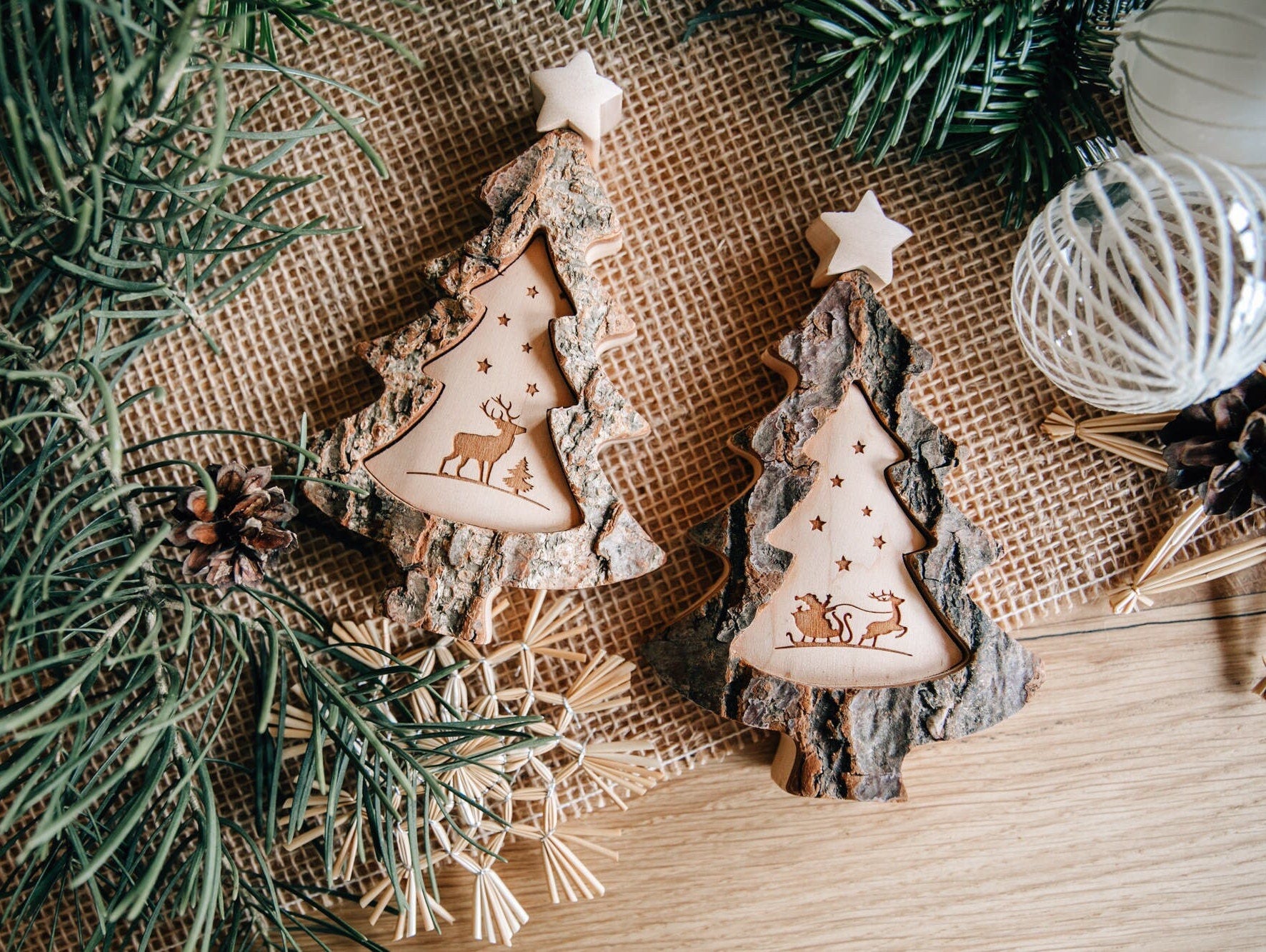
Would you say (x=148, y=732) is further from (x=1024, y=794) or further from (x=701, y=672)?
(x=1024, y=794)

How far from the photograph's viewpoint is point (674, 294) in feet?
2.60

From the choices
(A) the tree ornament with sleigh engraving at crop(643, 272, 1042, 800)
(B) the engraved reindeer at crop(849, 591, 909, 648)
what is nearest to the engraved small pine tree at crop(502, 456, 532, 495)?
(A) the tree ornament with sleigh engraving at crop(643, 272, 1042, 800)

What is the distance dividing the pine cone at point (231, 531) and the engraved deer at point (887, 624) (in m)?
0.46

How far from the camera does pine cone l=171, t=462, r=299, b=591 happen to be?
25.2 inches

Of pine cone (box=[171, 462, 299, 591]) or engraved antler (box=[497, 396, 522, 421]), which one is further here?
engraved antler (box=[497, 396, 522, 421])

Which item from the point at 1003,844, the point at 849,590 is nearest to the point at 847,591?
the point at 849,590

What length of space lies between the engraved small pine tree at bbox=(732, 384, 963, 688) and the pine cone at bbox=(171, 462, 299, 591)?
371mm

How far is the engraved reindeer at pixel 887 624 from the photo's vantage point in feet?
2.40

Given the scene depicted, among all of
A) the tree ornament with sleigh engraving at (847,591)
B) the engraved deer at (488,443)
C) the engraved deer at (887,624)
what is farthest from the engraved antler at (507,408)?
the engraved deer at (887,624)

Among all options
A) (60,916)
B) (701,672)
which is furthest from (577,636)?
(60,916)

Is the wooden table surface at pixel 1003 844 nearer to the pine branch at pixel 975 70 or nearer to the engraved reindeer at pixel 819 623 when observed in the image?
the engraved reindeer at pixel 819 623

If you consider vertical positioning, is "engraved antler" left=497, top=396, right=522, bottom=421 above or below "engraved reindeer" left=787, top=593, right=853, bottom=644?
above

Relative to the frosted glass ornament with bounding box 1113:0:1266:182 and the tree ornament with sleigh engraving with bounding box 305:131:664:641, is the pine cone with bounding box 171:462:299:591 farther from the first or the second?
the frosted glass ornament with bounding box 1113:0:1266:182

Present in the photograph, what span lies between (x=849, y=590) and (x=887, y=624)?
41 mm
